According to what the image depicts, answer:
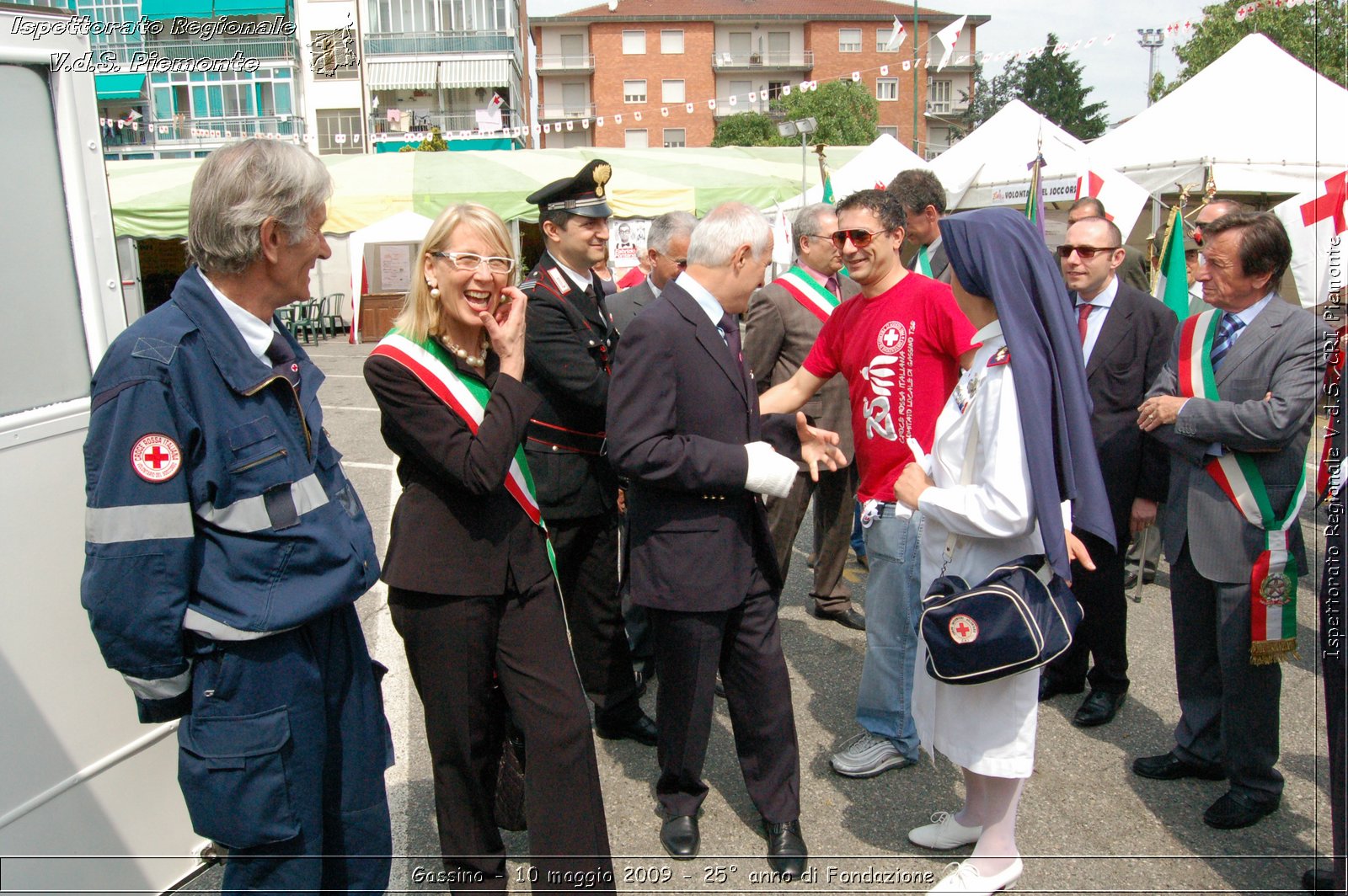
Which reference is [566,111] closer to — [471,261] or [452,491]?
[471,261]

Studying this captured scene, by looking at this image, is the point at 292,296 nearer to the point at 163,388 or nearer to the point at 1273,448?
the point at 163,388


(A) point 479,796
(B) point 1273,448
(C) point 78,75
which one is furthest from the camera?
(B) point 1273,448

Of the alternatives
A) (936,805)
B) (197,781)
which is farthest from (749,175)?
(197,781)

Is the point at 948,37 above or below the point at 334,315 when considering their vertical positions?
above

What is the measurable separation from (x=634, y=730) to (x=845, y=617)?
169 cm

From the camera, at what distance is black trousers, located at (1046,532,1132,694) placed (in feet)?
13.1

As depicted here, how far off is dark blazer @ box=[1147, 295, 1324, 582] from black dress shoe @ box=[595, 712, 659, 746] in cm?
222

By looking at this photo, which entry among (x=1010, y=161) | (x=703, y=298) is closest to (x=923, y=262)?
(x=703, y=298)

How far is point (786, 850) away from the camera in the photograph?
301cm

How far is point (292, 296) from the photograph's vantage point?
2150mm

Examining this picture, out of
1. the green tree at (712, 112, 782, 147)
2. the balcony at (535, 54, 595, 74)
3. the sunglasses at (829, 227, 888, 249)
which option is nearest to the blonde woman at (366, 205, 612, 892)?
the sunglasses at (829, 227, 888, 249)

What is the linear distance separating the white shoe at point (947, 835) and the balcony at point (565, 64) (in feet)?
242

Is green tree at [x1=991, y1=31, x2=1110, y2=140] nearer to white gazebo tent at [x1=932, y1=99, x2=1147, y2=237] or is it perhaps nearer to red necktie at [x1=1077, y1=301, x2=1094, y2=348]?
white gazebo tent at [x1=932, y1=99, x2=1147, y2=237]

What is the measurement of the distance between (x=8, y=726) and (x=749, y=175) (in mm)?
20660
